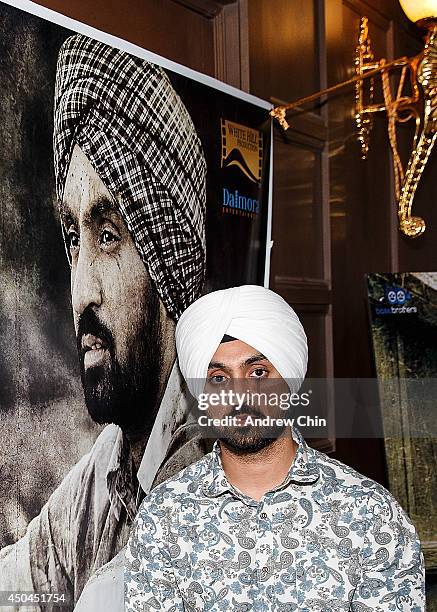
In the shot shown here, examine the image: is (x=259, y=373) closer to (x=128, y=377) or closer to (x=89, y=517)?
(x=128, y=377)

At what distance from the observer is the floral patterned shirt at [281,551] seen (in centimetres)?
188

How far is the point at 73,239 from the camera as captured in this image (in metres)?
1.98

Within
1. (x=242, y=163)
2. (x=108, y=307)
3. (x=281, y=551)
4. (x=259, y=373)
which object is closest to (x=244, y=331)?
(x=259, y=373)

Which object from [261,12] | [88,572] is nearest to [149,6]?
[261,12]

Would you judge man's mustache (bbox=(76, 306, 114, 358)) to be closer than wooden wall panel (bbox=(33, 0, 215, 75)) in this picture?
Yes

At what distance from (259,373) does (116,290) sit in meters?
0.38

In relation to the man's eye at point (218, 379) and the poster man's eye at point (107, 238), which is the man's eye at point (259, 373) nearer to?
the man's eye at point (218, 379)

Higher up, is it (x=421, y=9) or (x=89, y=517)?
(x=421, y=9)

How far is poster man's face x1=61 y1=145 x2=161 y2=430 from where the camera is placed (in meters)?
1.99

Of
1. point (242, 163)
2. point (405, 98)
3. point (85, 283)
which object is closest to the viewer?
point (85, 283)

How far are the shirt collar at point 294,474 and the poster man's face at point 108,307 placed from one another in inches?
10.2

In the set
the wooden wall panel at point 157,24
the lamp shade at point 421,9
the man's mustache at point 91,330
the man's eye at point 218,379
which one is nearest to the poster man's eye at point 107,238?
the man's mustache at point 91,330

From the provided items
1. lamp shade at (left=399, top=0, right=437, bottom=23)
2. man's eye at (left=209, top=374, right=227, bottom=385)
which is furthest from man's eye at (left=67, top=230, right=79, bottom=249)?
lamp shade at (left=399, top=0, right=437, bottom=23)

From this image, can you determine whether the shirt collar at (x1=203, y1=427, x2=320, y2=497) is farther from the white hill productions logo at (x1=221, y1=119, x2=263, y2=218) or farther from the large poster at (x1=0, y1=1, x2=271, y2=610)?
the white hill productions logo at (x1=221, y1=119, x2=263, y2=218)
